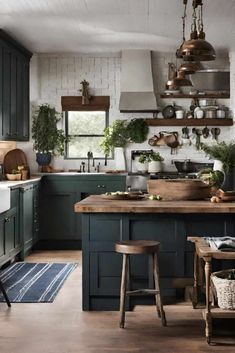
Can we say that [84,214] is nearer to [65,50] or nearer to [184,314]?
[184,314]

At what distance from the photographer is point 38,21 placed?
7.21 m

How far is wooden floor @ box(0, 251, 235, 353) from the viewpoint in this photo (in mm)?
4137

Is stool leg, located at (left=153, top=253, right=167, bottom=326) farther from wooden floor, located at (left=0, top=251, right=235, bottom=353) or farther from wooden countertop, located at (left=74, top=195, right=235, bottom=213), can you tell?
wooden countertop, located at (left=74, top=195, right=235, bottom=213)

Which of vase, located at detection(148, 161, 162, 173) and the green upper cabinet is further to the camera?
vase, located at detection(148, 161, 162, 173)

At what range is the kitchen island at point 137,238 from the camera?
5109mm

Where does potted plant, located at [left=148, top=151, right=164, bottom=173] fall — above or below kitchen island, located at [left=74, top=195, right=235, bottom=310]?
above

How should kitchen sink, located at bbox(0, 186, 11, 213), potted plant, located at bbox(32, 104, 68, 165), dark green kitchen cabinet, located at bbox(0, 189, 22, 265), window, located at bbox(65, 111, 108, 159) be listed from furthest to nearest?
window, located at bbox(65, 111, 108, 159)
potted plant, located at bbox(32, 104, 68, 165)
dark green kitchen cabinet, located at bbox(0, 189, 22, 265)
kitchen sink, located at bbox(0, 186, 11, 213)

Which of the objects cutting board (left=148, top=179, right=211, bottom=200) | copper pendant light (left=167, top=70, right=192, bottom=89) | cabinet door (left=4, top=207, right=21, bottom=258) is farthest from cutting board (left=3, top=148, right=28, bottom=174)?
cutting board (left=148, top=179, right=211, bottom=200)

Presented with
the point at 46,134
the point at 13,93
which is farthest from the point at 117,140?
the point at 13,93

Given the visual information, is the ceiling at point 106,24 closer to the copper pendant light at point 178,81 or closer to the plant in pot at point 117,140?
the copper pendant light at point 178,81

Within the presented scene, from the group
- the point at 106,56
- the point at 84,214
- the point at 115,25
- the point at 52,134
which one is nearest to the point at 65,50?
the point at 106,56

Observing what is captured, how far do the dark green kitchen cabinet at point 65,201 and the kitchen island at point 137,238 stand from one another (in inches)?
138

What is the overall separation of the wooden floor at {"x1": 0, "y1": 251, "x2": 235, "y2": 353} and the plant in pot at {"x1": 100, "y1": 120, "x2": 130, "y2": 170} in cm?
402

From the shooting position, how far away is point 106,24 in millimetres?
7414
